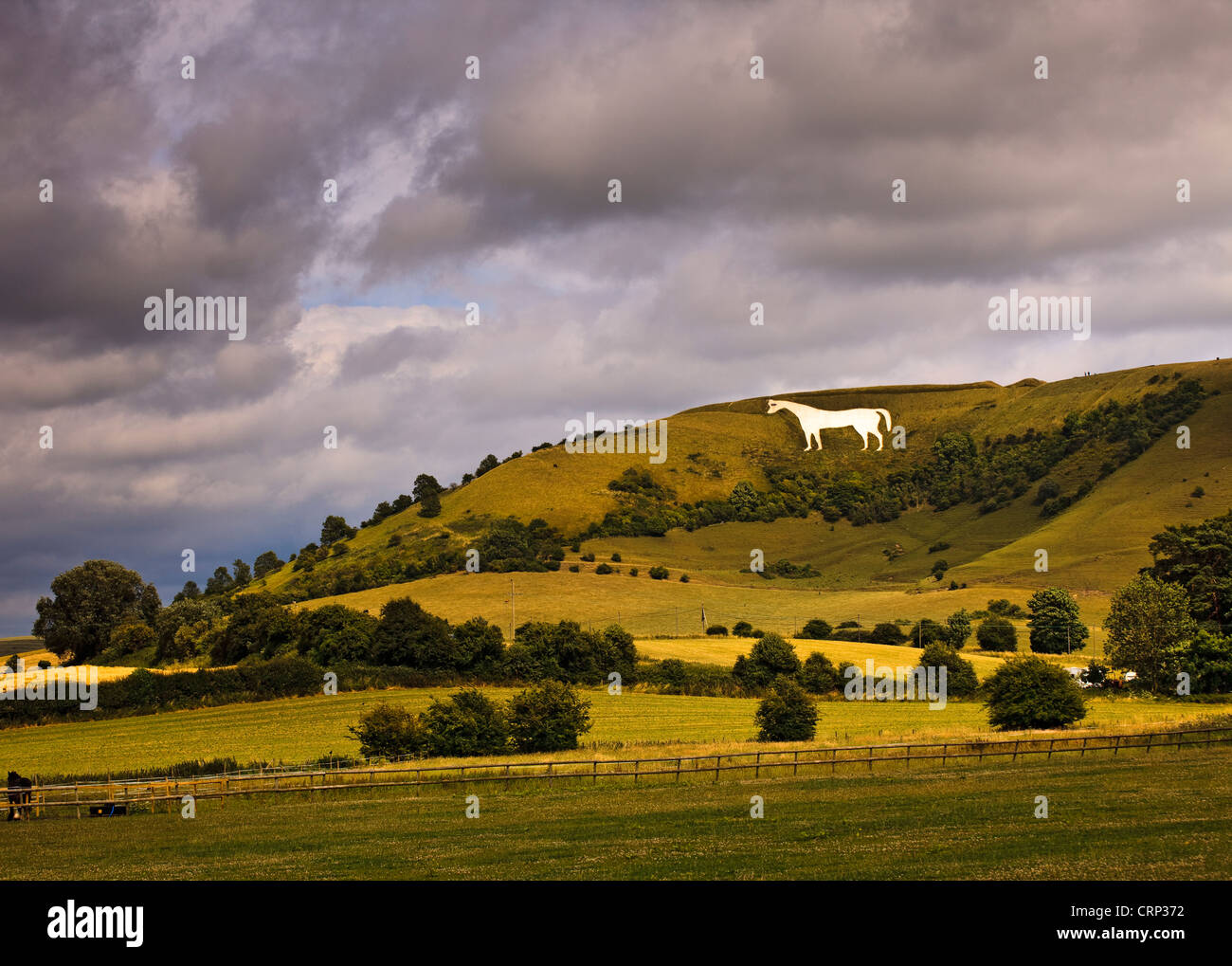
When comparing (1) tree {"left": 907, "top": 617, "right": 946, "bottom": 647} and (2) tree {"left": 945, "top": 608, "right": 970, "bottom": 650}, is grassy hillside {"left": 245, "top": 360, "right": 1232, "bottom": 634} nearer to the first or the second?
(2) tree {"left": 945, "top": 608, "right": 970, "bottom": 650}

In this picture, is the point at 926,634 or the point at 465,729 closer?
the point at 465,729

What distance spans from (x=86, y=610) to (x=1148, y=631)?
125 meters

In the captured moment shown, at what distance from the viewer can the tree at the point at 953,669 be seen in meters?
85.1

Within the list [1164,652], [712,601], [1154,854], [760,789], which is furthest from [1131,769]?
[712,601]

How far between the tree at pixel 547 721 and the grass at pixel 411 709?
2189 mm

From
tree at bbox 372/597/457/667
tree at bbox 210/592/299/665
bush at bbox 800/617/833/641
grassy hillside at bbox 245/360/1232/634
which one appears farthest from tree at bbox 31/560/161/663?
bush at bbox 800/617/833/641

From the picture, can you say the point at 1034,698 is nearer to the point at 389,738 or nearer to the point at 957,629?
the point at 389,738

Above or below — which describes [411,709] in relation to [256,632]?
below

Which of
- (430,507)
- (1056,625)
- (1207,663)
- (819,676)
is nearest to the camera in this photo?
(1207,663)

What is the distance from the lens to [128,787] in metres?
42.0

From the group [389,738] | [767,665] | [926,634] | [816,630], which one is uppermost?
[816,630]

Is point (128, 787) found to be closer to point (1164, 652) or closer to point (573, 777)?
point (573, 777)

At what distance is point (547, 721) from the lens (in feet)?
177

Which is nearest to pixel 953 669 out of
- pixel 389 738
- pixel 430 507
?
pixel 389 738
